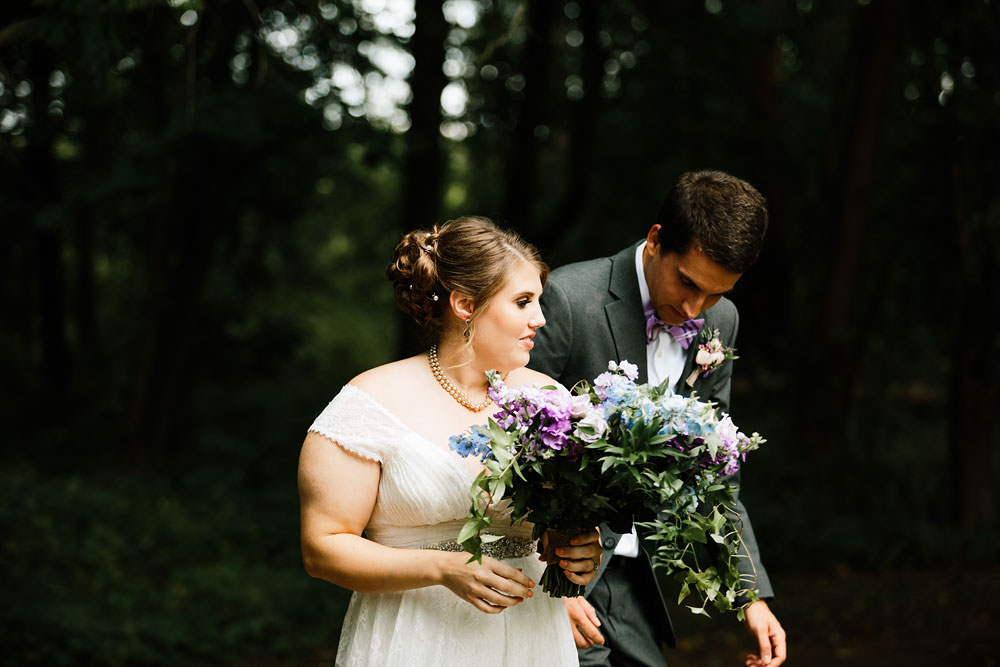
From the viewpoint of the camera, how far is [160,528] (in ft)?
30.0

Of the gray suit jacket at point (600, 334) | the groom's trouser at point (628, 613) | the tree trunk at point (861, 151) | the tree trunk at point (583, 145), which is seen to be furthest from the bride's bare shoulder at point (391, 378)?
the tree trunk at point (583, 145)

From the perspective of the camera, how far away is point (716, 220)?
9.77ft

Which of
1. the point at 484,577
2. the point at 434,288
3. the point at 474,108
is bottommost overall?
the point at 484,577

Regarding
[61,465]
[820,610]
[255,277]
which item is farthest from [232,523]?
[255,277]

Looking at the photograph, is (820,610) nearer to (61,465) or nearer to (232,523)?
(232,523)

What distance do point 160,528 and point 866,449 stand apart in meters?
7.59

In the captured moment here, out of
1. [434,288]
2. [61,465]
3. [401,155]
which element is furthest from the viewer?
[61,465]

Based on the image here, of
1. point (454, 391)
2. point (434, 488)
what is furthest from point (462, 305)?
point (434, 488)

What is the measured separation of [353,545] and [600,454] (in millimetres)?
676

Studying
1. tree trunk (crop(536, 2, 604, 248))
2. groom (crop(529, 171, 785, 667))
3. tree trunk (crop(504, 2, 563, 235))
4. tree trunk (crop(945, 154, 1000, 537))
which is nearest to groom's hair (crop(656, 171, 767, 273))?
groom (crop(529, 171, 785, 667))

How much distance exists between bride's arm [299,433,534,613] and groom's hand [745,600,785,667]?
958 mm

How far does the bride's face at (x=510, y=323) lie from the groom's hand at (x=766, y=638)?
1.13 m

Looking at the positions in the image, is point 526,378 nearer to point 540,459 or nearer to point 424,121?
point 540,459

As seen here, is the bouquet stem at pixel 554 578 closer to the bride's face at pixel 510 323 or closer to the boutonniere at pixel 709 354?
the bride's face at pixel 510 323
